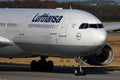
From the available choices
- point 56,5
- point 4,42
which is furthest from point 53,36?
point 56,5

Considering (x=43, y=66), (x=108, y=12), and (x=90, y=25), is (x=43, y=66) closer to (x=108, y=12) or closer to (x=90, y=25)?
(x=90, y=25)

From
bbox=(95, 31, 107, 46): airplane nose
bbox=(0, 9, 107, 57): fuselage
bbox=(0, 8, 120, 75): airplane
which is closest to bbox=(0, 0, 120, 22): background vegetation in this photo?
bbox=(0, 8, 120, 75): airplane

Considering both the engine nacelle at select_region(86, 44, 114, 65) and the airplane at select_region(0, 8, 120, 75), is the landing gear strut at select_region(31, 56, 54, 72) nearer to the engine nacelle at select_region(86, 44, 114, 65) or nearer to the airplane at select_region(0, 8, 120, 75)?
the airplane at select_region(0, 8, 120, 75)

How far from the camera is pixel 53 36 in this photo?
1221 inches

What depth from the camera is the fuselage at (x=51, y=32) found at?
98.4 ft

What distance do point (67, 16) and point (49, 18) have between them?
1.20 metres

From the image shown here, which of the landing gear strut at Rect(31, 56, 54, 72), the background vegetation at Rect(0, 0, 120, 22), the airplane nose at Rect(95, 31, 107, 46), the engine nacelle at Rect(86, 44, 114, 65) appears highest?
the background vegetation at Rect(0, 0, 120, 22)

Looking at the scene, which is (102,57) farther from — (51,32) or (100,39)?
(100,39)

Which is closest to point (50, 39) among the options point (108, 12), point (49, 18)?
point (49, 18)

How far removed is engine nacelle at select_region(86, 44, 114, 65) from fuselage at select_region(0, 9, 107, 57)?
247cm

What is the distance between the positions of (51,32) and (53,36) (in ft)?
0.97

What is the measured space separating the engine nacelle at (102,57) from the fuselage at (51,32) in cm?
247

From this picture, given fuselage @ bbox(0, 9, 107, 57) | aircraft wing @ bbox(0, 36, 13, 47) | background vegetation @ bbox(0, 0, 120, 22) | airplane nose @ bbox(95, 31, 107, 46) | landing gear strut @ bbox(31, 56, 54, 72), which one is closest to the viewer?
airplane nose @ bbox(95, 31, 107, 46)

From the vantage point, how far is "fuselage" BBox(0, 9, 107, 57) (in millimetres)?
30000
